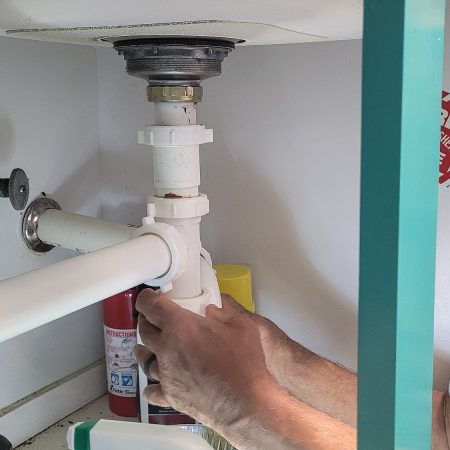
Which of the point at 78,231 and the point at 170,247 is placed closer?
the point at 170,247

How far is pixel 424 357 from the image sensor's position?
408mm

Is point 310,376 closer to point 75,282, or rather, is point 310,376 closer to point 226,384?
point 226,384

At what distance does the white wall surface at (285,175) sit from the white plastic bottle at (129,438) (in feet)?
1.54

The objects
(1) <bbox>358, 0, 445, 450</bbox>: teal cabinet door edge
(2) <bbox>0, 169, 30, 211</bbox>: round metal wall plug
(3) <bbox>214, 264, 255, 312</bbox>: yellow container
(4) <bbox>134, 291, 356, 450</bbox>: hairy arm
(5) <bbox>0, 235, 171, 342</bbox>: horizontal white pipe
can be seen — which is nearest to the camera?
(1) <bbox>358, 0, 445, 450</bbox>: teal cabinet door edge

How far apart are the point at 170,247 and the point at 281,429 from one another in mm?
→ 209

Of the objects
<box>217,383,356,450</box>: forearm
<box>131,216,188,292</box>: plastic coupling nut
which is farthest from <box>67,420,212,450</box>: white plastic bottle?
<box>131,216,188,292</box>: plastic coupling nut

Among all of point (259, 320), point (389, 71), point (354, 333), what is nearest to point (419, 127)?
point (389, 71)

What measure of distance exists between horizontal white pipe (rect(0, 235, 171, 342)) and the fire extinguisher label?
0.36 meters

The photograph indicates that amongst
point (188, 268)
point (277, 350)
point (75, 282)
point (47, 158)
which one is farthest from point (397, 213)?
point (47, 158)

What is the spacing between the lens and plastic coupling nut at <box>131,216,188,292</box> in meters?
0.72

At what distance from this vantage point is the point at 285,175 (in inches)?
40.3

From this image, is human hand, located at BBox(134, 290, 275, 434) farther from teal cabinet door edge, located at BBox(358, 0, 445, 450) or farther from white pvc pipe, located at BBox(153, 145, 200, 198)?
teal cabinet door edge, located at BBox(358, 0, 445, 450)

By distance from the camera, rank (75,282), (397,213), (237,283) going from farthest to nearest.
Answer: (237,283) < (75,282) < (397,213)

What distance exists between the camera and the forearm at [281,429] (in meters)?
0.63
